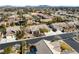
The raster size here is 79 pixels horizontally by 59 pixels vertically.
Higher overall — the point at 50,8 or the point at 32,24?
the point at 50,8

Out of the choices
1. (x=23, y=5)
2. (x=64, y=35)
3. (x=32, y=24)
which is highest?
(x=23, y=5)

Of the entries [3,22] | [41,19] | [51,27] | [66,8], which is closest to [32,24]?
[41,19]

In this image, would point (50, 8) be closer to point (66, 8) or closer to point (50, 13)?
point (50, 13)
